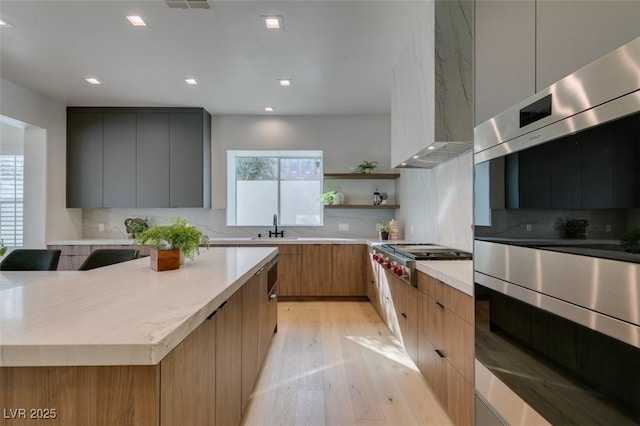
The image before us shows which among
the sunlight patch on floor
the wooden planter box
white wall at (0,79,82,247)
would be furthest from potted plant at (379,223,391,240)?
white wall at (0,79,82,247)

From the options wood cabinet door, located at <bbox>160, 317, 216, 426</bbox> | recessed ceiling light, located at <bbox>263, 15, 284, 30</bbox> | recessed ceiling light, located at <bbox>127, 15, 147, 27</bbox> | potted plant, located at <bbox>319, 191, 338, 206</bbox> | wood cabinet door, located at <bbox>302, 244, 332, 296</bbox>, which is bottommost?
wood cabinet door, located at <bbox>302, 244, 332, 296</bbox>

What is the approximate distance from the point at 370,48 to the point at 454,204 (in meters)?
1.62

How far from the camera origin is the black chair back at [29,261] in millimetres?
2604

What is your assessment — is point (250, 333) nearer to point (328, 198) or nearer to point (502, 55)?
point (502, 55)

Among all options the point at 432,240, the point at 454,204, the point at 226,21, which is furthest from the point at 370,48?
the point at 432,240

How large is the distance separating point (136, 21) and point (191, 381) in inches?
109

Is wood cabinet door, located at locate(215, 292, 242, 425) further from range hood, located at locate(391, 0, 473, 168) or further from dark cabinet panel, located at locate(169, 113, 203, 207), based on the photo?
dark cabinet panel, located at locate(169, 113, 203, 207)

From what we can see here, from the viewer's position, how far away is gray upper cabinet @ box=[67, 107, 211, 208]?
4664 mm

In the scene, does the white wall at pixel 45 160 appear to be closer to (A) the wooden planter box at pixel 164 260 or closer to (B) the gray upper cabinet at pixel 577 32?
(A) the wooden planter box at pixel 164 260

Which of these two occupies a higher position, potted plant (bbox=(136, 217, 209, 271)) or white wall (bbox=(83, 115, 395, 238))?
white wall (bbox=(83, 115, 395, 238))

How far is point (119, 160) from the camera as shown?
15.4 ft

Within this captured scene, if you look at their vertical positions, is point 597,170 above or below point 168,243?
above

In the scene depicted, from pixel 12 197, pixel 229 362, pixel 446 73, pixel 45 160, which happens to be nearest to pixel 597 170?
pixel 229 362

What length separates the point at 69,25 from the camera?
265 centimetres
